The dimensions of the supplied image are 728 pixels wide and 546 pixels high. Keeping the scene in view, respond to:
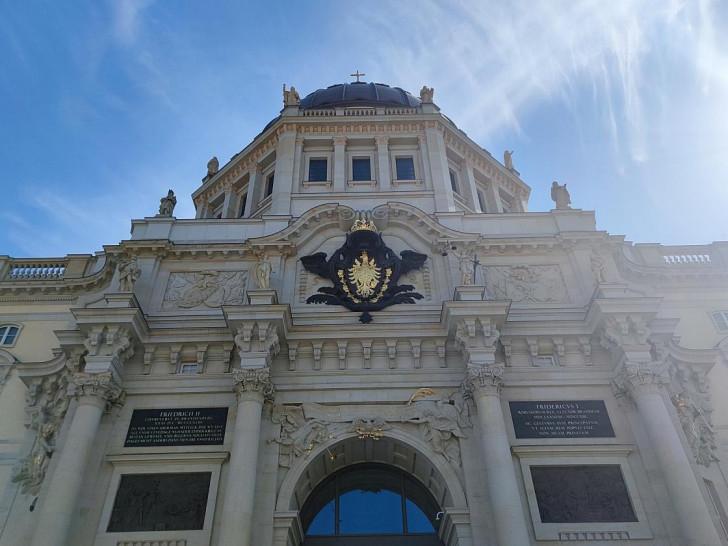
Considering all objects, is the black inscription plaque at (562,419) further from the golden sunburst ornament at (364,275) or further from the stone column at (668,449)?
the golden sunburst ornament at (364,275)

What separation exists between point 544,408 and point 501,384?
189cm

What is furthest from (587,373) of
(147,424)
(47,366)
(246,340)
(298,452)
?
(47,366)

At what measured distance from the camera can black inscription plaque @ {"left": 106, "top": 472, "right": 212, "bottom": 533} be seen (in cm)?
1728

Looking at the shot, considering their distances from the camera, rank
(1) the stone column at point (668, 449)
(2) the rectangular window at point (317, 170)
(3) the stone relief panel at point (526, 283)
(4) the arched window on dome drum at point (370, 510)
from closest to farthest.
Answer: (1) the stone column at point (668, 449) → (4) the arched window on dome drum at point (370, 510) → (3) the stone relief panel at point (526, 283) → (2) the rectangular window at point (317, 170)

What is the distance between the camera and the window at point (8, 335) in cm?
2342

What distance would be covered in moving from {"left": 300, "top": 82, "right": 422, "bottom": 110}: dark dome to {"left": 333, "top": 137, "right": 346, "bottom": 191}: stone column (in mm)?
5599

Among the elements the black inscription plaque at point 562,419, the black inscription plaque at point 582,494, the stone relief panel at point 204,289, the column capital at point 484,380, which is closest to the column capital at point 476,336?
the column capital at point 484,380

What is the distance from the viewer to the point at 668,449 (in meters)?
17.1

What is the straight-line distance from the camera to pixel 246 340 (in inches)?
772

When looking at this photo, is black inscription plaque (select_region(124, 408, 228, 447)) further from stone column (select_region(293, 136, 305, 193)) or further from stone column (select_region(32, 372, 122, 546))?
stone column (select_region(293, 136, 305, 193))

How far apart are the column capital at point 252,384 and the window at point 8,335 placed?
36.8 feet

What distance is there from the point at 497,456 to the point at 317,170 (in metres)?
18.6

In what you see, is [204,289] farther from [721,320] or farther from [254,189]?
[721,320]

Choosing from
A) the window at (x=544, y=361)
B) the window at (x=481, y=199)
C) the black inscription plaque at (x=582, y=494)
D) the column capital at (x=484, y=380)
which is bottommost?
the black inscription plaque at (x=582, y=494)
